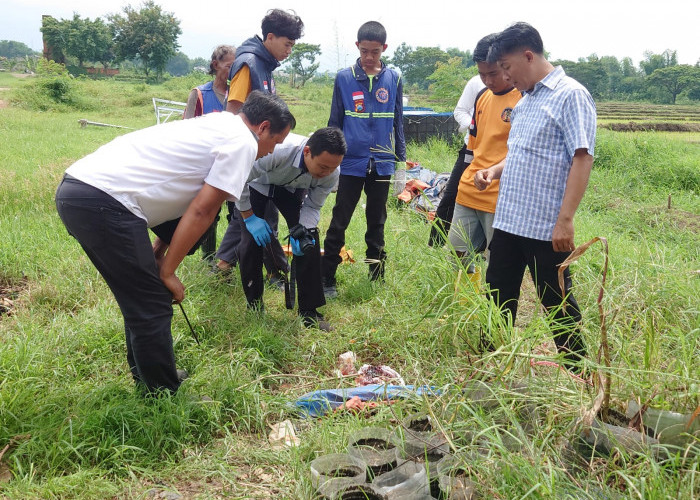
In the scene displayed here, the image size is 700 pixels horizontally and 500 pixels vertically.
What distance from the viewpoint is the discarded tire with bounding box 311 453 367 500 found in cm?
194

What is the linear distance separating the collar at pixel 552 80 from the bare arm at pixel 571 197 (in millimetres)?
347

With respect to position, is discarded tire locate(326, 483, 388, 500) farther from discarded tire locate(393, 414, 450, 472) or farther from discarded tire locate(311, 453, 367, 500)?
discarded tire locate(393, 414, 450, 472)

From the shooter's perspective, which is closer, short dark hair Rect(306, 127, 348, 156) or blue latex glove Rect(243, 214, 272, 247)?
short dark hair Rect(306, 127, 348, 156)

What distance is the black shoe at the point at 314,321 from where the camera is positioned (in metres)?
3.62

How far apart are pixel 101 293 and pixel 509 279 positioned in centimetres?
265

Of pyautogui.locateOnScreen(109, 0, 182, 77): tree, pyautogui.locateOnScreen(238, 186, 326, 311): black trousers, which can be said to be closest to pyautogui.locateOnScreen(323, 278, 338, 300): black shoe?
pyautogui.locateOnScreen(238, 186, 326, 311): black trousers

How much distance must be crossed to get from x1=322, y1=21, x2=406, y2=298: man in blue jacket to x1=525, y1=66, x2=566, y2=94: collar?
155 centimetres

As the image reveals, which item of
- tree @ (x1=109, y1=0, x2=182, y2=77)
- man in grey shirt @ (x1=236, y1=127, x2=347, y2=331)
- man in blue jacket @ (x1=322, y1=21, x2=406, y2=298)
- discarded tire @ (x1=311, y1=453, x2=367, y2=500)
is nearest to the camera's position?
discarded tire @ (x1=311, y1=453, x2=367, y2=500)

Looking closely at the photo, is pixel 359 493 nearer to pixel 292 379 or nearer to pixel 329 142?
pixel 292 379

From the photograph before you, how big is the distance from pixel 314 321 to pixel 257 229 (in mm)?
702

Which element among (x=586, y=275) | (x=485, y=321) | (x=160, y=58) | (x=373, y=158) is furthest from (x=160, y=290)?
(x=160, y=58)

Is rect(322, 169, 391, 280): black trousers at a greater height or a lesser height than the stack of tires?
greater

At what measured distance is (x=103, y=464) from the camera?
224cm

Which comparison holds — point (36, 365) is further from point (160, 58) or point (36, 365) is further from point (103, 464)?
point (160, 58)
